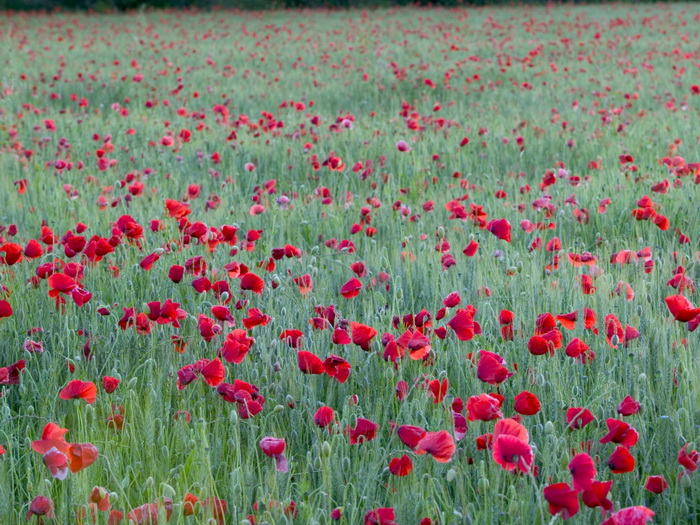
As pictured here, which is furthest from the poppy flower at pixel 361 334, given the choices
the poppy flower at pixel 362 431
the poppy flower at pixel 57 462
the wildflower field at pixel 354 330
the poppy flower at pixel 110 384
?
the poppy flower at pixel 57 462

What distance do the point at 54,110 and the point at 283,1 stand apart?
20420 millimetres

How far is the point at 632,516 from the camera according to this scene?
1.07 meters

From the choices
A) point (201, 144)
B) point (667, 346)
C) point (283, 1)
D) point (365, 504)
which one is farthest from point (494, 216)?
point (283, 1)

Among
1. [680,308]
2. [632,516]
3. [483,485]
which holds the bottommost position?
[483,485]

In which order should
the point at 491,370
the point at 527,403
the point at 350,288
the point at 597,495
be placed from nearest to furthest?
1. the point at 597,495
2. the point at 527,403
3. the point at 491,370
4. the point at 350,288

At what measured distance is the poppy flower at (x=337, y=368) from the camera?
1.57 m

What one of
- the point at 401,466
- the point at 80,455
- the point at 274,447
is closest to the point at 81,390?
the point at 80,455

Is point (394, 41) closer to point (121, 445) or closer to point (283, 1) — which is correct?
point (121, 445)

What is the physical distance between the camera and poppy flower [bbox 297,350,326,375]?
155 cm

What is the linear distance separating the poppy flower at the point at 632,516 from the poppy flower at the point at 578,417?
0.33 meters

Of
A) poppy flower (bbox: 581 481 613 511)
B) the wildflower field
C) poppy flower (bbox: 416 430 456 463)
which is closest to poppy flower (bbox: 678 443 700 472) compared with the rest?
the wildflower field

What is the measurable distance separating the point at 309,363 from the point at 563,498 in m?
0.63

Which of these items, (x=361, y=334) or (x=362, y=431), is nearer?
(x=362, y=431)

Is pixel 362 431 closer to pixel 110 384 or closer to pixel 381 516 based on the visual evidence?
pixel 381 516
